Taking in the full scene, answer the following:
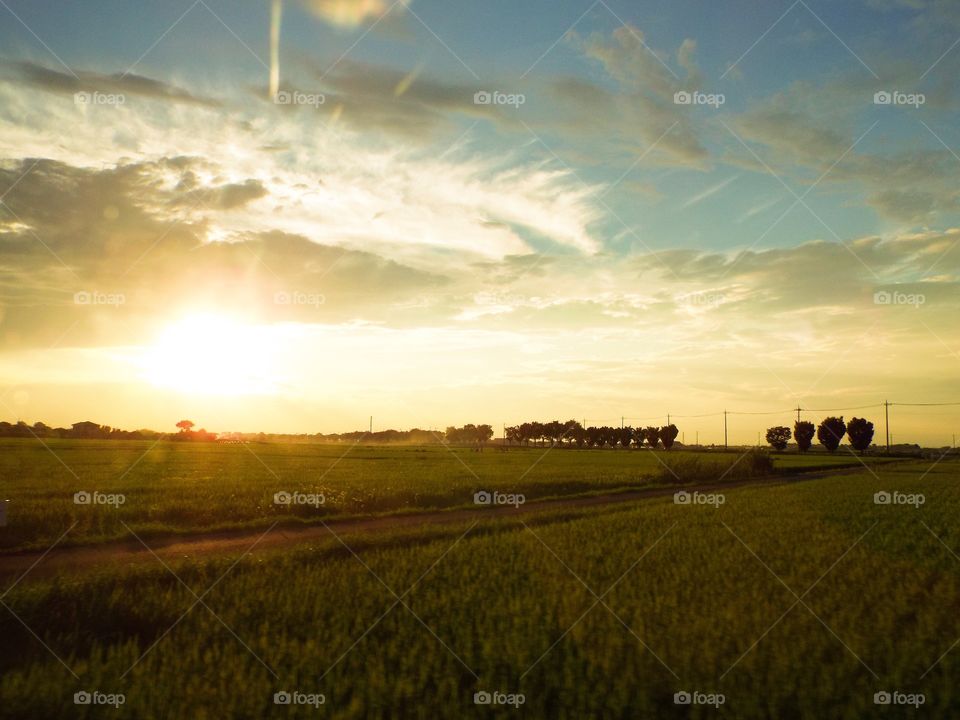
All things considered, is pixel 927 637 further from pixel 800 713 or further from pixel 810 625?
pixel 800 713

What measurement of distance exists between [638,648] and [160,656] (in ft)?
20.1

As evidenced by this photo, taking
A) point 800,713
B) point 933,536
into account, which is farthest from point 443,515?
point 800,713

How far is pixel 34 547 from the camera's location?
18.3 metres

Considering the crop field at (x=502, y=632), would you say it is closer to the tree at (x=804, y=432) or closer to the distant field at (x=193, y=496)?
the distant field at (x=193, y=496)

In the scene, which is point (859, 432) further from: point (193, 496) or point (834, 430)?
point (193, 496)

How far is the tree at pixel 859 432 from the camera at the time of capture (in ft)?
620

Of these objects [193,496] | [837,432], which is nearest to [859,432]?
[837,432]

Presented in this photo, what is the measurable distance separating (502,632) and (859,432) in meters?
209

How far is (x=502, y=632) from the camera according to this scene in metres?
9.50

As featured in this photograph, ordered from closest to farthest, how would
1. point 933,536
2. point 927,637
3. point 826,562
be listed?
point 927,637, point 826,562, point 933,536

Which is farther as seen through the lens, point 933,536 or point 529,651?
point 933,536

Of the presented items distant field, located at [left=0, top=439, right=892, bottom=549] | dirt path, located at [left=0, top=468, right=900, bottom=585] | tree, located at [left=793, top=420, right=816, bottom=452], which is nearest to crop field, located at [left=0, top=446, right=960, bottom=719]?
dirt path, located at [left=0, top=468, right=900, bottom=585]

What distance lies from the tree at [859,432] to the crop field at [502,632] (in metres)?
195

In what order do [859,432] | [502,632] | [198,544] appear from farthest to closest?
[859,432], [198,544], [502,632]
